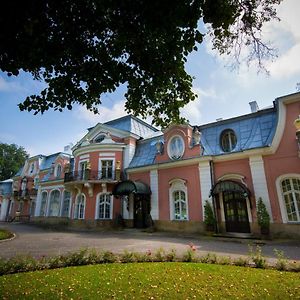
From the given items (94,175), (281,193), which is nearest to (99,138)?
(94,175)

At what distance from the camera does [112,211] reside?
19.5m

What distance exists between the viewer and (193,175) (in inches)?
639

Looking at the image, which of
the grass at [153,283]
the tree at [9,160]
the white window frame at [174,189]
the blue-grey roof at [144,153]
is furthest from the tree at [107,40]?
the tree at [9,160]

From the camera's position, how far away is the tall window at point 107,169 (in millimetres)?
20125

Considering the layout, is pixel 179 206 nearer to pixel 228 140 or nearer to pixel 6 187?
pixel 228 140

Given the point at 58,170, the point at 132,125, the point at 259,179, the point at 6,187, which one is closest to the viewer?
the point at 259,179

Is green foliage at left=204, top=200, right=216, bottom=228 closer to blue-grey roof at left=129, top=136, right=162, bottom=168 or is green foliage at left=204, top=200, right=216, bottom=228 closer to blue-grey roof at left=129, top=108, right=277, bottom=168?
blue-grey roof at left=129, top=108, right=277, bottom=168

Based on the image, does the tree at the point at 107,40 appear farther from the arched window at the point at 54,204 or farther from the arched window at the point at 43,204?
the arched window at the point at 43,204

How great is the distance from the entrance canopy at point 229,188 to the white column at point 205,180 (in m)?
0.64

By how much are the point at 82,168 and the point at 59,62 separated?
16.7 m

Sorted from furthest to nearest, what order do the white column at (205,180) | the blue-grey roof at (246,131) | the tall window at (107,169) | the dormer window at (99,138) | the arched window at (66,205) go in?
the arched window at (66,205) → the dormer window at (99,138) → the tall window at (107,169) → the white column at (205,180) → the blue-grey roof at (246,131)

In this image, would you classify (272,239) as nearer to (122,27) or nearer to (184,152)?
(184,152)

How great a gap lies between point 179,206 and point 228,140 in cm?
617

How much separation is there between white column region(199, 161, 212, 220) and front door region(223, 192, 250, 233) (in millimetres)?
1226
